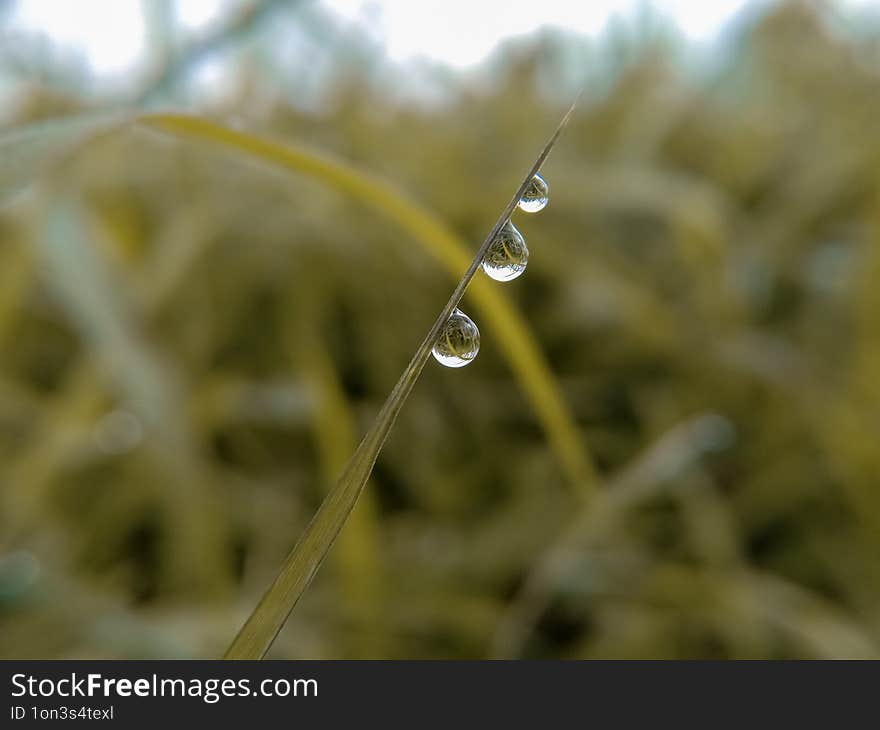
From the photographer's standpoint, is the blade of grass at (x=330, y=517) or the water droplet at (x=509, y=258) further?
the water droplet at (x=509, y=258)

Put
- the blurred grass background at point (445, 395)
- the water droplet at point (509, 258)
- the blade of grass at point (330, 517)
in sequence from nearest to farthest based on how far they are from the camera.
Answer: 1. the blade of grass at point (330, 517)
2. the water droplet at point (509, 258)
3. the blurred grass background at point (445, 395)

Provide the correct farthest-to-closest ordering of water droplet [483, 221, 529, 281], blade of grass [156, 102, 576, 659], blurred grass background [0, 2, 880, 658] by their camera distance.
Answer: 1. blurred grass background [0, 2, 880, 658]
2. water droplet [483, 221, 529, 281]
3. blade of grass [156, 102, 576, 659]

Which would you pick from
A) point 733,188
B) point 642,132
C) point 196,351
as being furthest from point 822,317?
point 196,351

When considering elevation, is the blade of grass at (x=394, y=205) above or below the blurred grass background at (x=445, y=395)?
below

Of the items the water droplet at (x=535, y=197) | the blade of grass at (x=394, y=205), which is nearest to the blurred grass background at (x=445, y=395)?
the blade of grass at (x=394, y=205)

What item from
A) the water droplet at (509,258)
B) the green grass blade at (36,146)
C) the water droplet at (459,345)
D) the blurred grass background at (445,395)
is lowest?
the water droplet at (459,345)

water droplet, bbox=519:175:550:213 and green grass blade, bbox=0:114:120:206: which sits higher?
green grass blade, bbox=0:114:120:206

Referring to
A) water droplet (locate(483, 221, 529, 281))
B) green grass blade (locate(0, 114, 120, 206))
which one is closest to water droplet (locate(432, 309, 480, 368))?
water droplet (locate(483, 221, 529, 281))

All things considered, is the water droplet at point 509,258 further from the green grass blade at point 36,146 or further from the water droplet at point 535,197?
the green grass blade at point 36,146

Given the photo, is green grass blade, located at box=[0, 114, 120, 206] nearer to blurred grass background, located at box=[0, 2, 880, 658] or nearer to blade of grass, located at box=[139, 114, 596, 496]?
blade of grass, located at box=[139, 114, 596, 496]

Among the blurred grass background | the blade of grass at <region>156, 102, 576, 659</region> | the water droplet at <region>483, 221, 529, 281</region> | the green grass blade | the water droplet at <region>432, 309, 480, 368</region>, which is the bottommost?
the blade of grass at <region>156, 102, 576, 659</region>
